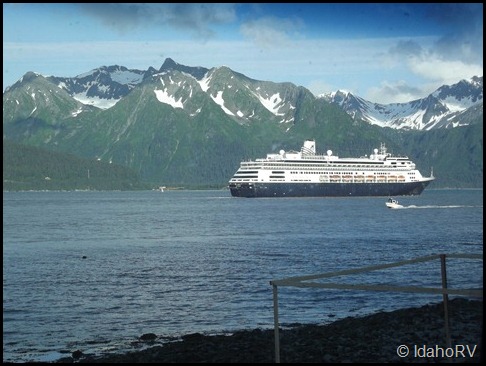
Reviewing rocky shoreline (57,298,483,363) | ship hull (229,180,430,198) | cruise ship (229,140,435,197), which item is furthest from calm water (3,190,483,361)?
ship hull (229,180,430,198)

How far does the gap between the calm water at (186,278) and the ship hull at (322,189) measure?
304ft

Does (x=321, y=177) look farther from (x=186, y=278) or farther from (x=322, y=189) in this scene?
(x=186, y=278)

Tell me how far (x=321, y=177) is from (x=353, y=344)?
155 metres

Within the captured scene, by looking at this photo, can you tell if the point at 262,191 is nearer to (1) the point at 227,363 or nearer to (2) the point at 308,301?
(2) the point at 308,301

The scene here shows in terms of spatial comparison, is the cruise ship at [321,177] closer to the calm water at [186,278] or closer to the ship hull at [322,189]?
the ship hull at [322,189]

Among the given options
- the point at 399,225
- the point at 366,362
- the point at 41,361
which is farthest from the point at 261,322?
the point at 399,225

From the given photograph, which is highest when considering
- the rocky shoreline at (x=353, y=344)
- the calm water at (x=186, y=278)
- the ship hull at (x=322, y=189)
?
the ship hull at (x=322, y=189)

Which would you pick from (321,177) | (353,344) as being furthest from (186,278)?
(321,177)

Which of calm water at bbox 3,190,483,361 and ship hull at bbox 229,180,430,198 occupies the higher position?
ship hull at bbox 229,180,430,198

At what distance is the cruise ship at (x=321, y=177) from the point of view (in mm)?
164875

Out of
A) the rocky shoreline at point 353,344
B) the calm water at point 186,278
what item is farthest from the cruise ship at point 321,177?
the rocky shoreline at point 353,344

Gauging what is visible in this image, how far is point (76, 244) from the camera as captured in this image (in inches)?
2343

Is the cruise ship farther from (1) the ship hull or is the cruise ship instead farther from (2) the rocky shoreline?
(2) the rocky shoreline

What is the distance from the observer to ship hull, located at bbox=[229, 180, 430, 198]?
16712cm
